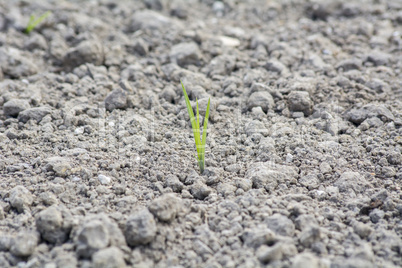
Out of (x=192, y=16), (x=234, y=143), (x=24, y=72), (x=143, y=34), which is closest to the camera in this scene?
(x=234, y=143)

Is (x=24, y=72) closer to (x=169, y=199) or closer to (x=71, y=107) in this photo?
(x=71, y=107)

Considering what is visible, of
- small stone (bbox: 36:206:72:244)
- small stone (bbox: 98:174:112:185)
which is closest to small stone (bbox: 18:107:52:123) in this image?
small stone (bbox: 98:174:112:185)

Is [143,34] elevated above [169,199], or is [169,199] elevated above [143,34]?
[143,34]

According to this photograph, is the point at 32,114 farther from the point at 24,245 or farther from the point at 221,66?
the point at 221,66

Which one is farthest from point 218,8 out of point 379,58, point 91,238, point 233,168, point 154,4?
point 91,238

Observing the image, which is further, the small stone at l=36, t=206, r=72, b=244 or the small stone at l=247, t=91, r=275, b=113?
the small stone at l=247, t=91, r=275, b=113

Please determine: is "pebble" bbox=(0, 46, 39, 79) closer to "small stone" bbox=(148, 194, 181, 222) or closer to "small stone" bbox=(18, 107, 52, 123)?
"small stone" bbox=(18, 107, 52, 123)

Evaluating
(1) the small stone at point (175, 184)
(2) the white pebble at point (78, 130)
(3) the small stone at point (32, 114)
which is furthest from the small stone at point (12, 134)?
(1) the small stone at point (175, 184)

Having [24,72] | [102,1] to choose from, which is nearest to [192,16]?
[102,1]
